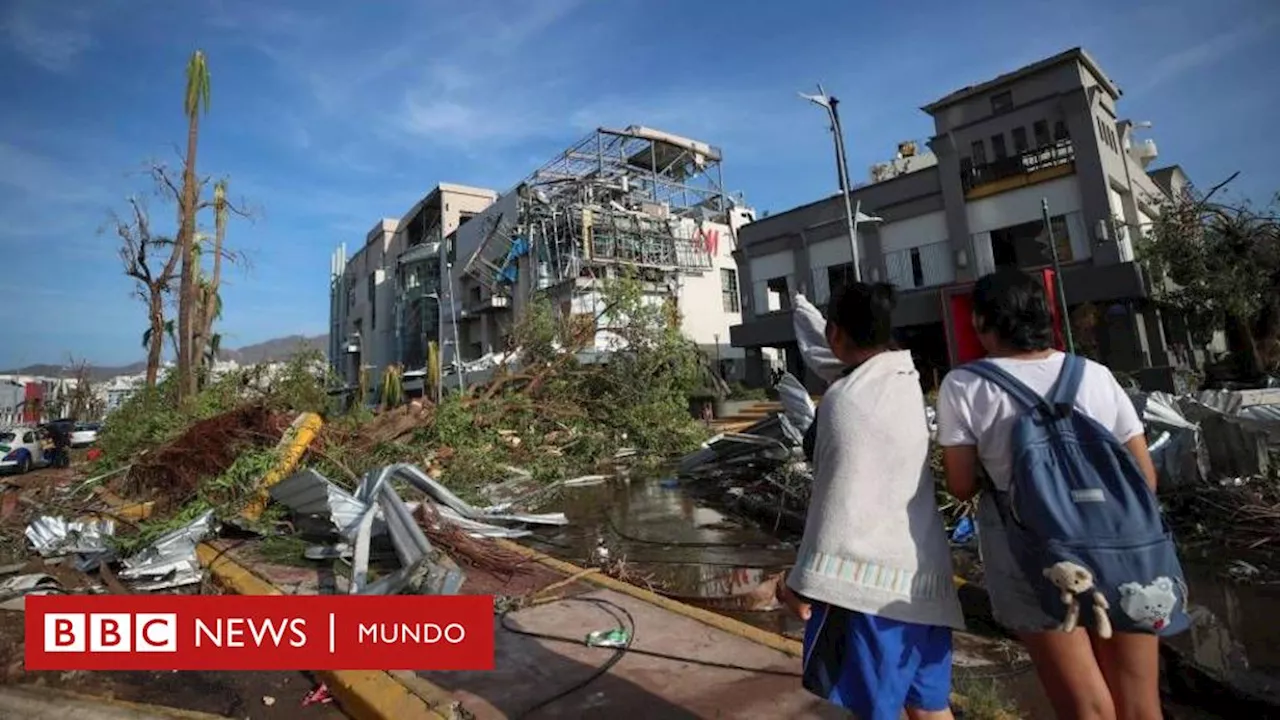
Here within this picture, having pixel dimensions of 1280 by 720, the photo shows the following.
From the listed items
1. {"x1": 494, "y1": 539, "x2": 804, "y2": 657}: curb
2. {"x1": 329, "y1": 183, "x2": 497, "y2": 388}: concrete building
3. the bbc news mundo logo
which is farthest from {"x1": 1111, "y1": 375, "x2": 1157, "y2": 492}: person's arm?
{"x1": 329, "y1": 183, "x2": 497, "y2": 388}: concrete building

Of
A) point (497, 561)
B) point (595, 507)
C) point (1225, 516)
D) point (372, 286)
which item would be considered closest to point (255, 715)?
point (497, 561)

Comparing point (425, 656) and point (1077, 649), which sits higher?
point (1077, 649)

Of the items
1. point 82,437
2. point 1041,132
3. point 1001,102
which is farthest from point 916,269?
point 82,437

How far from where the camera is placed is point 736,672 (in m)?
3.14

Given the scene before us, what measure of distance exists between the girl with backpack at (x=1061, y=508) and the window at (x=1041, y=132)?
19194 mm

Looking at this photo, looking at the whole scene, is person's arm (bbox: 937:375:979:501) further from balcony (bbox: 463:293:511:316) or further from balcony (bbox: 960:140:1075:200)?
balcony (bbox: 463:293:511:316)

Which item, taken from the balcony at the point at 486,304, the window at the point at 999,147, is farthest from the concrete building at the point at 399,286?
the window at the point at 999,147

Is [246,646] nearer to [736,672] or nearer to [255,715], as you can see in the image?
[255,715]

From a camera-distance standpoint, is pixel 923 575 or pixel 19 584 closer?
pixel 923 575

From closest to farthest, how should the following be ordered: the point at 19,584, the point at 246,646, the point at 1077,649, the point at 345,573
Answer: the point at 1077,649 < the point at 246,646 < the point at 345,573 < the point at 19,584

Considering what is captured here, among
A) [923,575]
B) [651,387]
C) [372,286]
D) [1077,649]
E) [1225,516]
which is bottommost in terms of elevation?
[1225,516]

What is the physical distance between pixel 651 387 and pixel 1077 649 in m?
11.5

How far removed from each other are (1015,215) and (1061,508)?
62.0 feet

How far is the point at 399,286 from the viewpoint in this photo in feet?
157
